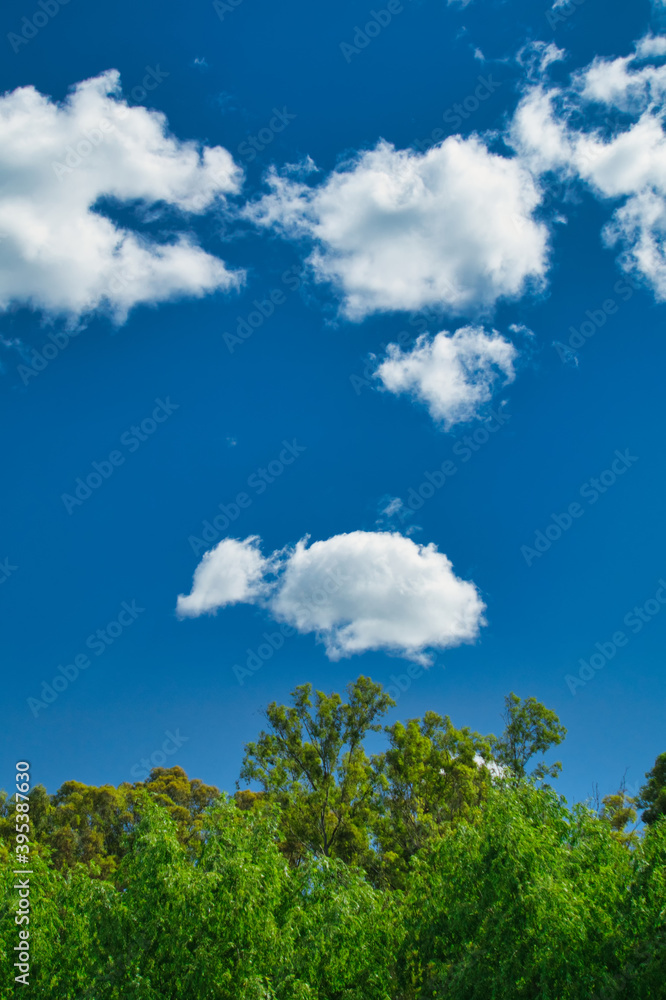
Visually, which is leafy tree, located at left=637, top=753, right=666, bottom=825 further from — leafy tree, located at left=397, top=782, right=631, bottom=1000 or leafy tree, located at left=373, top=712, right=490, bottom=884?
leafy tree, located at left=397, top=782, right=631, bottom=1000

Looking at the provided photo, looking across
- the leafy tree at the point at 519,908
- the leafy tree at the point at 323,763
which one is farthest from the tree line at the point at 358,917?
the leafy tree at the point at 323,763

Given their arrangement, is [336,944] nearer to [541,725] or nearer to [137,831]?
[137,831]

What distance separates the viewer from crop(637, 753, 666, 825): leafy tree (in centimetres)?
3741

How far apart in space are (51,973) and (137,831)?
12.5 ft

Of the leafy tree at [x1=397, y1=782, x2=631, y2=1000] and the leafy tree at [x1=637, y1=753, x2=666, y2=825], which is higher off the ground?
the leafy tree at [x1=637, y1=753, x2=666, y2=825]

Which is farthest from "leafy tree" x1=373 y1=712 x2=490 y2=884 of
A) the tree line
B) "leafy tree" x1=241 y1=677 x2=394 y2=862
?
the tree line

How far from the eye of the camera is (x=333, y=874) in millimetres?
16547

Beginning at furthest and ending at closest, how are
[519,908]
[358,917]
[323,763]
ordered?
[323,763], [358,917], [519,908]

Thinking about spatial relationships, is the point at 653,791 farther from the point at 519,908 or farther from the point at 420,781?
the point at 519,908

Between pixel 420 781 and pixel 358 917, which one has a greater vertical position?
pixel 420 781

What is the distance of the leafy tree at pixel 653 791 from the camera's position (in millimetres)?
37406

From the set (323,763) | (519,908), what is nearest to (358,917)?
(519,908)

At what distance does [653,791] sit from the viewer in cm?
3856

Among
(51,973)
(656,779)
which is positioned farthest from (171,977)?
(656,779)
